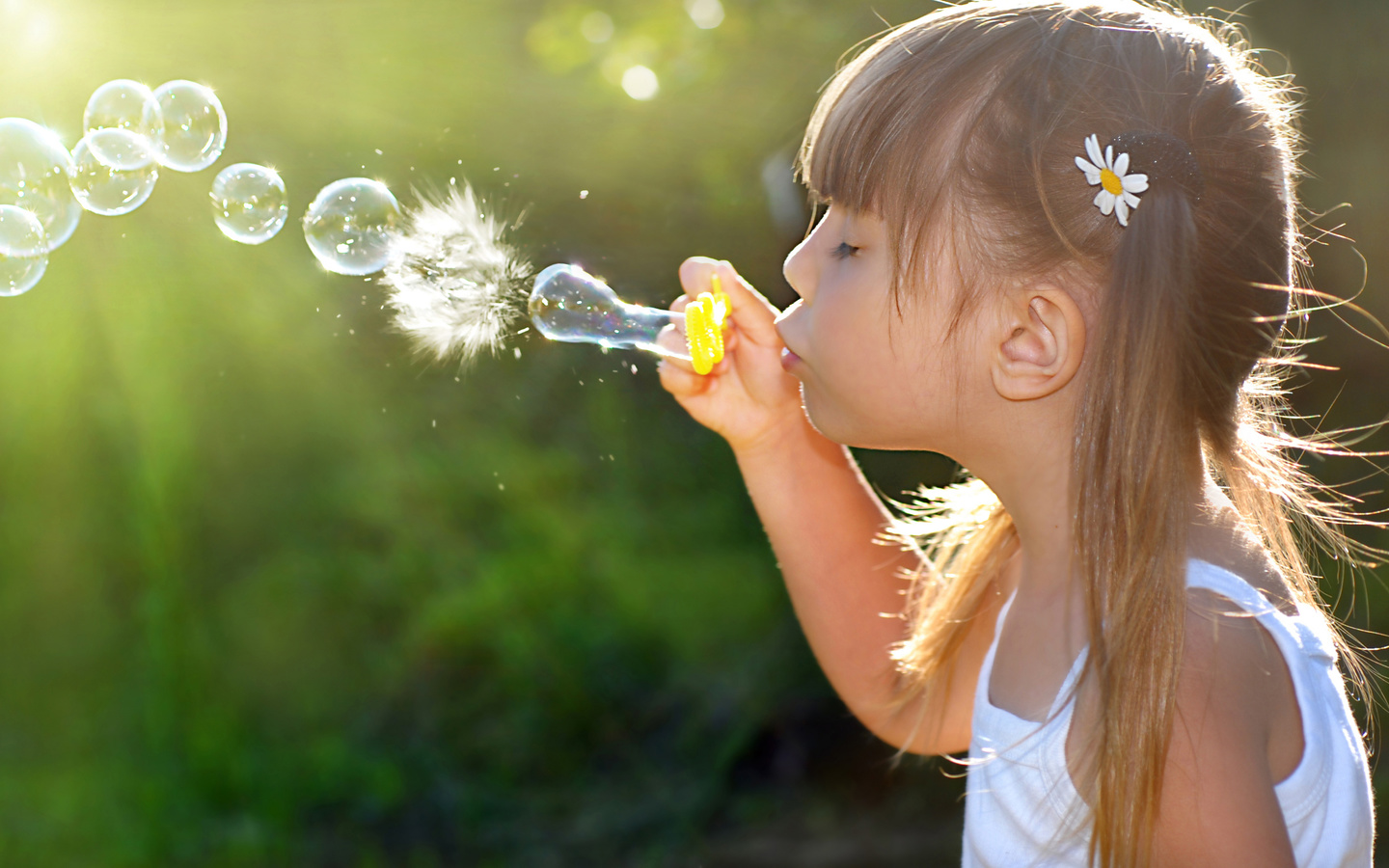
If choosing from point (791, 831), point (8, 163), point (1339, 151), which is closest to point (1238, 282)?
point (8, 163)

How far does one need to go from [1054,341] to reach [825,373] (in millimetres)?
240

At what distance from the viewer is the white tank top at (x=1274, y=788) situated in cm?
100

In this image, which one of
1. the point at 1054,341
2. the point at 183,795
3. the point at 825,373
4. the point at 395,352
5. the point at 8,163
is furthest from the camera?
the point at 183,795

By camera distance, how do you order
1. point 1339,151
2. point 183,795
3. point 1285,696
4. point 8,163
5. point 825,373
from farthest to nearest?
point 1339,151, point 183,795, point 8,163, point 825,373, point 1285,696

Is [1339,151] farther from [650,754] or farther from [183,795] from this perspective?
[183,795]

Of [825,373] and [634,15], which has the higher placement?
[634,15]

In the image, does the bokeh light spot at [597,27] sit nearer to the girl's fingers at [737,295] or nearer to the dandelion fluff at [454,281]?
the dandelion fluff at [454,281]

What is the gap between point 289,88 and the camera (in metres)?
3.00

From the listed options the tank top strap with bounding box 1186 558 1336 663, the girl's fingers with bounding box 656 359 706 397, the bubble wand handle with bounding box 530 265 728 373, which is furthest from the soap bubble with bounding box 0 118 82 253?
the tank top strap with bounding box 1186 558 1336 663

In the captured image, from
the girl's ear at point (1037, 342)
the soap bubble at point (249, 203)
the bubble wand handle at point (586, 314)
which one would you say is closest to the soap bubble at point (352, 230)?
the soap bubble at point (249, 203)

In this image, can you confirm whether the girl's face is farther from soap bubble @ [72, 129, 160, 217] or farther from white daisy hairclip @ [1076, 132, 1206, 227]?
soap bubble @ [72, 129, 160, 217]

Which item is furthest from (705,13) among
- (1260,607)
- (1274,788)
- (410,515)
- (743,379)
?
(1274,788)

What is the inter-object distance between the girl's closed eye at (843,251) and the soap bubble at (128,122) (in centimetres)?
110

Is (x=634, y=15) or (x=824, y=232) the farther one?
(x=634, y=15)
